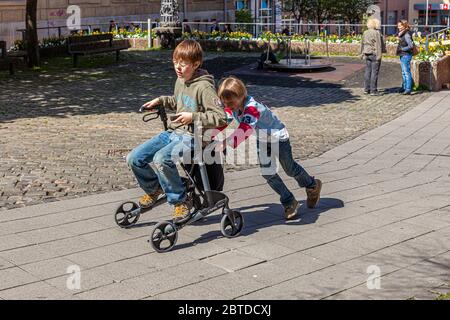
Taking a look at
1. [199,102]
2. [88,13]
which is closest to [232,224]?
[199,102]

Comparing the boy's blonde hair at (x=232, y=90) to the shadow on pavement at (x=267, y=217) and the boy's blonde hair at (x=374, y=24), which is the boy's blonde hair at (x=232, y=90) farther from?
the boy's blonde hair at (x=374, y=24)

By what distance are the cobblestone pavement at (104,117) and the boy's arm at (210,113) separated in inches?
102

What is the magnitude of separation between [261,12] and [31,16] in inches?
1476

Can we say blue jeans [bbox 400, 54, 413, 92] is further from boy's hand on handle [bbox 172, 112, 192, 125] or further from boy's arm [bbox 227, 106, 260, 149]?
boy's hand on handle [bbox 172, 112, 192, 125]

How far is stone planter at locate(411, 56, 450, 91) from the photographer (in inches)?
745

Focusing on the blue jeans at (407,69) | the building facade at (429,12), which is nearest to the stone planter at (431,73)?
the blue jeans at (407,69)

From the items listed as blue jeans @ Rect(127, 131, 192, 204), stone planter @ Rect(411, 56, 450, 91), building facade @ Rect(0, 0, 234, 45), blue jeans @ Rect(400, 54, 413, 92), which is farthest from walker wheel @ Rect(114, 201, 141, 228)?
building facade @ Rect(0, 0, 234, 45)

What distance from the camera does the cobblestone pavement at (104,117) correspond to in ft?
30.7

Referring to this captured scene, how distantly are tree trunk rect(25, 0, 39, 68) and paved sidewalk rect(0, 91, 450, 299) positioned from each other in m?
15.2

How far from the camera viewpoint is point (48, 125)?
1362cm

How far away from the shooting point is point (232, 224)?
22.4 feet

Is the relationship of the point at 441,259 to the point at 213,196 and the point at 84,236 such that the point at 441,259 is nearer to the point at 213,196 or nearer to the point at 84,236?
the point at 213,196

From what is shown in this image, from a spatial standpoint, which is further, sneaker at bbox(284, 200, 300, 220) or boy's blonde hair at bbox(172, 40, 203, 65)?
sneaker at bbox(284, 200, 300, 220)
